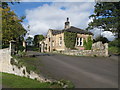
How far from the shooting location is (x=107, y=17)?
21.2 metres

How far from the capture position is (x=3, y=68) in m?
15.8

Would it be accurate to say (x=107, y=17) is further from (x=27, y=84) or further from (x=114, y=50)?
(x=27, y=84)

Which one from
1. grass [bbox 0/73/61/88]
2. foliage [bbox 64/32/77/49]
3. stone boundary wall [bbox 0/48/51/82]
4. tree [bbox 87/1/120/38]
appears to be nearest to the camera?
grass [bbox 0/73/61/88]

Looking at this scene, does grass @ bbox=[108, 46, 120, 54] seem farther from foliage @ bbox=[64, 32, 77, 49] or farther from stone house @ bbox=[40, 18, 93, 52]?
foliage @ bbox=[64, 32, 77, 49]

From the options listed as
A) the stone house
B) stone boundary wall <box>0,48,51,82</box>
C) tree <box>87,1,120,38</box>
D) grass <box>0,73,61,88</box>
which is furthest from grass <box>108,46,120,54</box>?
grass <box>0,73,61,88</box>

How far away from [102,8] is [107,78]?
1581 cm

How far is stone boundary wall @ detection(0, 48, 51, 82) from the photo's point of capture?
9.73 metres

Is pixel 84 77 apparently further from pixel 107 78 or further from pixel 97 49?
pixel 97 49

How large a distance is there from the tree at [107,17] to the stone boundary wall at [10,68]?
14450mm

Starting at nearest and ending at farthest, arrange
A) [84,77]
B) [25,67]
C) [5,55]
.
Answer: [84,77] < [25,67] < [5,55]

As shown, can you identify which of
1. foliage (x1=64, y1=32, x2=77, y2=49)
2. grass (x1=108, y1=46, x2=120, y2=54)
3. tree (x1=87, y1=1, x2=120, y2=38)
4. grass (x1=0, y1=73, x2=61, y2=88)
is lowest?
grass (x1=0, y1=73, x2=61, y2=88)

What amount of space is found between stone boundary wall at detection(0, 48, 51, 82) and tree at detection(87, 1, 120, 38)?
1445 cm

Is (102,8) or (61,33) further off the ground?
(102,8)

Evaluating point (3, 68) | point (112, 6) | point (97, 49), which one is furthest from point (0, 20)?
point (112, 6)
